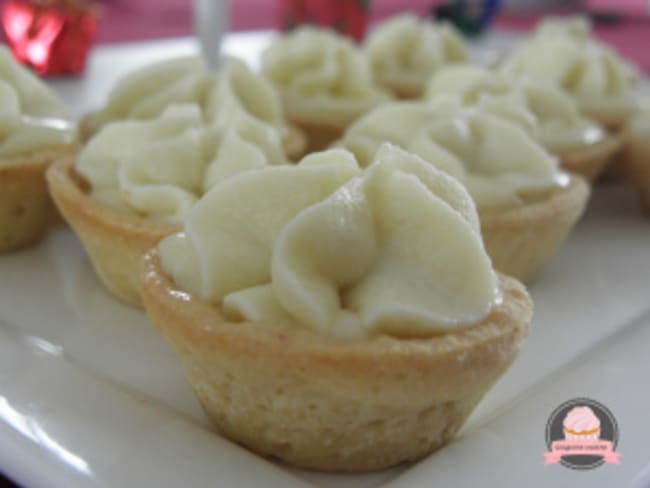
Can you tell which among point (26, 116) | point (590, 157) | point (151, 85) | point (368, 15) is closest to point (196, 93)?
point (151, 85)

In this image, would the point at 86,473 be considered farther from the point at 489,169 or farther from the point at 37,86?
the point at 37,86

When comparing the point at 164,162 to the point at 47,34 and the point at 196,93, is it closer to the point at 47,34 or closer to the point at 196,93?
the point at 196,93

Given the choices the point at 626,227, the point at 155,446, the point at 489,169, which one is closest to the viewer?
the point at 155,446

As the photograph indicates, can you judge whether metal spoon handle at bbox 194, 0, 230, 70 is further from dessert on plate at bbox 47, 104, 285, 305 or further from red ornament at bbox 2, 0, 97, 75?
dessert on plate at bbox 47, 104, 285, 305

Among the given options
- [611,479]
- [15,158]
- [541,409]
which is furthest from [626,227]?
[15,158]

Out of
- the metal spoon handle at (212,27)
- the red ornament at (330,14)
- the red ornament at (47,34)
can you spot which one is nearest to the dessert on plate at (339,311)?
the metal spoon handle at (212,27)
